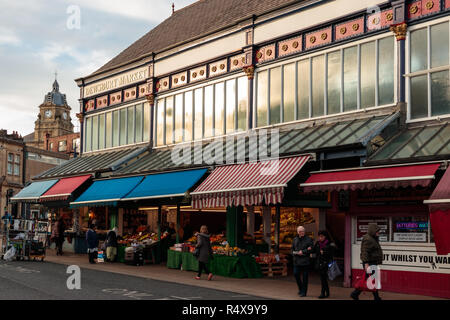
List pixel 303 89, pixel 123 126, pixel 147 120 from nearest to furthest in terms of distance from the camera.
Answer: pixel 303 89 < pixel 147 120 < pixel 123 126

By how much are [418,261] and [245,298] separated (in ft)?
15.2

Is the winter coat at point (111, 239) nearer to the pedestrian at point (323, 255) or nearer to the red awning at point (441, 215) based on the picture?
the pedestrian at point (323, 255)

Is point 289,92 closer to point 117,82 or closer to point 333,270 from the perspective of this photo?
point 333,270

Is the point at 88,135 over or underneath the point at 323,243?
over

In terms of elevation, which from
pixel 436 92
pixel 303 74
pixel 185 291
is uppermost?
pixel 303 74

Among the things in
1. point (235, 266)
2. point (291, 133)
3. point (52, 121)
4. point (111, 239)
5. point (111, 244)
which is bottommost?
point (235, 266)

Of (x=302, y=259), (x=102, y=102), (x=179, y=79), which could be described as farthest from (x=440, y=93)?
(x=102, y=102)

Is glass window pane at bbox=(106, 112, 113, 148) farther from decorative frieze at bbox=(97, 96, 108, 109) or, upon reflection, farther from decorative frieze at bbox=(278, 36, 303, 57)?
decorative frieze at bbox=(278, 36, 303, 57)

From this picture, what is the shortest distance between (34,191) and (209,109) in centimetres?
1227

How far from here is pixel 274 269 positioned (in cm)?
2008

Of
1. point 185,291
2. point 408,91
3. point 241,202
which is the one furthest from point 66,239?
point 408,91
